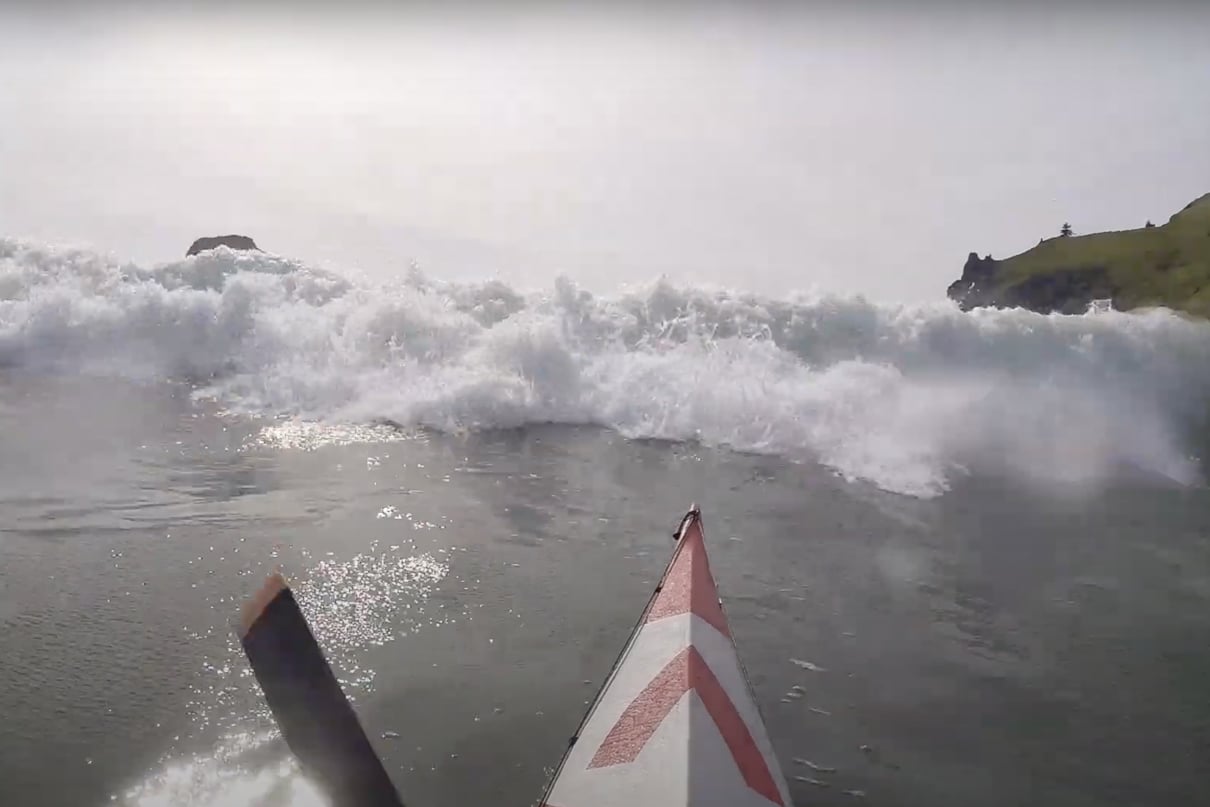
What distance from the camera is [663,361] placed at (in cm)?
1472

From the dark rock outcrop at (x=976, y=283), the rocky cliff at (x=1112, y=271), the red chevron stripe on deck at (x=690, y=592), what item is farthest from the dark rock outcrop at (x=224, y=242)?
the dark rock outcrop at (x=976, y=283)

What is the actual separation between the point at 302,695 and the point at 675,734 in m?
1.78

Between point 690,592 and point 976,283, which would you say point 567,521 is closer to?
point 690,592

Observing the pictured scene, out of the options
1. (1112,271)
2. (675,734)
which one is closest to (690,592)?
(675,734)

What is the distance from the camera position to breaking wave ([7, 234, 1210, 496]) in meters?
12.6

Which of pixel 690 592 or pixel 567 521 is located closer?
pixel 690 592

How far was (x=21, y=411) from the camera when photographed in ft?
37.9

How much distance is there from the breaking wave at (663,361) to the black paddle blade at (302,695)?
8067mm

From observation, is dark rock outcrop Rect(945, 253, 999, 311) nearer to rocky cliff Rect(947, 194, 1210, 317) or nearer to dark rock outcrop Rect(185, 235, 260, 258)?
rocky cliff Rect(947, 194, 1210, 317)

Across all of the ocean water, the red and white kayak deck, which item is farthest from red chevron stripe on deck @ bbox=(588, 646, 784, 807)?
the ocean water

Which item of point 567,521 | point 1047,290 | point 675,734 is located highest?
point 1047,290

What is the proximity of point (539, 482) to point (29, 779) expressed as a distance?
19.6 ft

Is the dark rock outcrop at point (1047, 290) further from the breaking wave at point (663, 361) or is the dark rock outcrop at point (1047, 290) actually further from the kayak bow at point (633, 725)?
the kayak bow at point (633, 725)

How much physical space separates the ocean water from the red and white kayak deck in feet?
2.74
